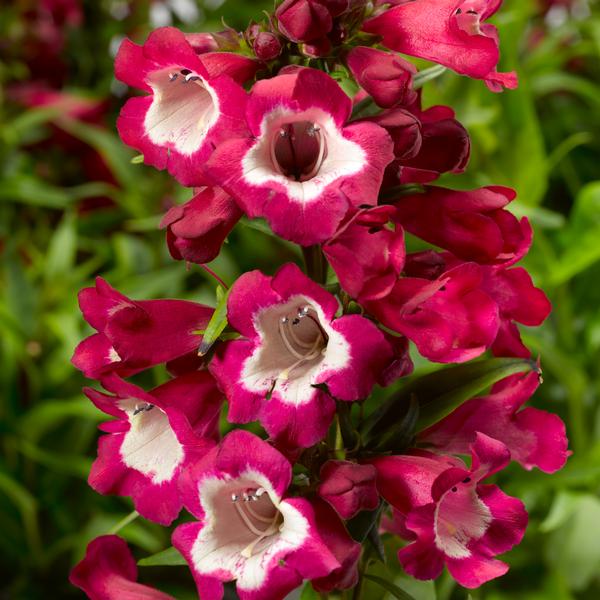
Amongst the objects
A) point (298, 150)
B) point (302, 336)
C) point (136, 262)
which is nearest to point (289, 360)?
point (302, 336)

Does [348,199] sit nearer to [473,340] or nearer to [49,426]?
[473,340]

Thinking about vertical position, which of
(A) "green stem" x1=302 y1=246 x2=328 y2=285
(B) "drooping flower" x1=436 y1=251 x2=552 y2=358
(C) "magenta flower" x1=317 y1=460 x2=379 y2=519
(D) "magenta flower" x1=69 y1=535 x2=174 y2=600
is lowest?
(D) "magenta flower" x1=69 y1=535 x2=174 y2=600

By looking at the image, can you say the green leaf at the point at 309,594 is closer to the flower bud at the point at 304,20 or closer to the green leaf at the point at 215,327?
the green leaf at the point at 215,327

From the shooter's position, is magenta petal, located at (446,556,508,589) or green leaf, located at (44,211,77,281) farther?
green leaf, located at (44,211,77,281)

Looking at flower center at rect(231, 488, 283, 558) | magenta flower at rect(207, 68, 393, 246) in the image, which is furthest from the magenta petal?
magenta flower at rect(207, 68, 393, 246)

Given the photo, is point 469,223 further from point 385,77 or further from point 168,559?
point 168,559

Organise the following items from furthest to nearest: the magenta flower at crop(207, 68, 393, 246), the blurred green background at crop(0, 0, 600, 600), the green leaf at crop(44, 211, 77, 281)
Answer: the green leaf at crop(44, 211, 77, 281)
the blurred green background at crop(0, 0, 600, 600)
the magenta flower at crop(207, 68, 393, 246)

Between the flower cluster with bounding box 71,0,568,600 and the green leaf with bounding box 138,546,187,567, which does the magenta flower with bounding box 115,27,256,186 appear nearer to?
Answer: the flower cluster with bounding box 71,0,568,600

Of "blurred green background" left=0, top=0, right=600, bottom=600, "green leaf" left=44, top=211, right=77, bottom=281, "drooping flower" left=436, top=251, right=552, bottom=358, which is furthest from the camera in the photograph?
"green leaf" left=44, top=211, right=77, bottom=281
